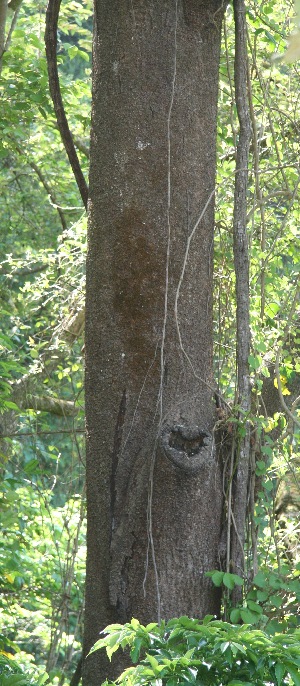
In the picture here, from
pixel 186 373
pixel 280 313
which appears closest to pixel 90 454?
pixel 186 373

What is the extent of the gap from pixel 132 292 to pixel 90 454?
0.51 metres

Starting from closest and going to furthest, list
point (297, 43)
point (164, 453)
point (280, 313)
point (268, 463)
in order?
point (297, 43), point (164, 453), point (268, 463), point (280, 313)

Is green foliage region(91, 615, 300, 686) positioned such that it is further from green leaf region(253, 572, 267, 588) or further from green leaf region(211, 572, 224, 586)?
green leaf region(253, 572, 267, 588)

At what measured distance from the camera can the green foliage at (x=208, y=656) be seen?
1760mm

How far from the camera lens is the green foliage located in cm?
176

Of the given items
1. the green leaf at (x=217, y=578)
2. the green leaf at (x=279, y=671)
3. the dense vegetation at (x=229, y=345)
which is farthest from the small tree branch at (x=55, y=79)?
the green leaf at (x=279, y=671)

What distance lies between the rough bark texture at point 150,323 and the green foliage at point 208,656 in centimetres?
55

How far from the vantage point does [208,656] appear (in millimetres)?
1843

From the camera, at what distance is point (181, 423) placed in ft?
8.25

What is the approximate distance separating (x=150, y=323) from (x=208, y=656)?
1.03 meters

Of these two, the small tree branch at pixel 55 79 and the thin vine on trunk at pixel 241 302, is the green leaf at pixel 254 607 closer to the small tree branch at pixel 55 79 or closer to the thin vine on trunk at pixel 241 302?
the thin vine on trunk at pixel 241 302

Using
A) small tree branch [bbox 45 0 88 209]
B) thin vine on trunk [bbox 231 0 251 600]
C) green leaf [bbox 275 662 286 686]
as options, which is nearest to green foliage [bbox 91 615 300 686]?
green leaf [bbox 275 662 286 686]

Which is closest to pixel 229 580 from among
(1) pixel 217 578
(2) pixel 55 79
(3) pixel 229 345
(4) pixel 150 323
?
(1) pixel 217 578

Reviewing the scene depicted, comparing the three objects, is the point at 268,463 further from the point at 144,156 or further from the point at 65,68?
the point at 65,68
